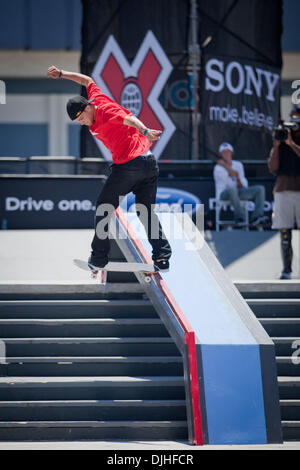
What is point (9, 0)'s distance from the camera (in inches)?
1015

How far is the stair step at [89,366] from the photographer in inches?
260

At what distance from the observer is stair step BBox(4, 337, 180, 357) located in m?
6.81

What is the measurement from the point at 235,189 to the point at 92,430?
715cm

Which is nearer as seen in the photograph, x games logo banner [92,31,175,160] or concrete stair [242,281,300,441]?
concrete stair [242,281,300,441]

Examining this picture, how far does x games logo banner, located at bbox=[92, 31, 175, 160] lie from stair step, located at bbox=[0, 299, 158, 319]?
300 inches

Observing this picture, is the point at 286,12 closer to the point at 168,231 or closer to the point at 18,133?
the point at 18,133

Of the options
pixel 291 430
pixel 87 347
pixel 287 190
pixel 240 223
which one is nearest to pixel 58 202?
pixel 240 223

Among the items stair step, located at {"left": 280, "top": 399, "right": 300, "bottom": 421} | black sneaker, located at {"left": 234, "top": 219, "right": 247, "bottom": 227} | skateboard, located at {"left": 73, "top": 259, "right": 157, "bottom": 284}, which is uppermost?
black sneaker, located at {"left": 234, "top": 219, "right": 247, "bottom": 227}

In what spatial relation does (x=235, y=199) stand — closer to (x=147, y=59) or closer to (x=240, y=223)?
(x=240, y=223)

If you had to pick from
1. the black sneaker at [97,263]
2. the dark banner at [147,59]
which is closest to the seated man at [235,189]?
the dark banner at [147,59]

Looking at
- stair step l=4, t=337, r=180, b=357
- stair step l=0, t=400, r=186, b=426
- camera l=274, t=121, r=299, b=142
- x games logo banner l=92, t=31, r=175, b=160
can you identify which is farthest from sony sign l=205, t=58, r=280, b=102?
stair step l=0, t=400, r=186, b=426

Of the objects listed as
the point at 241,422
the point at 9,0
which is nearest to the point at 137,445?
the point at 241,422

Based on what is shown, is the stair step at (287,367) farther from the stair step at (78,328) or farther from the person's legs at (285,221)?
the person's legs at (285,221)

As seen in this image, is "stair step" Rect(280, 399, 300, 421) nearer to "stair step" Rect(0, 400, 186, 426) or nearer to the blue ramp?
the blue ramp
